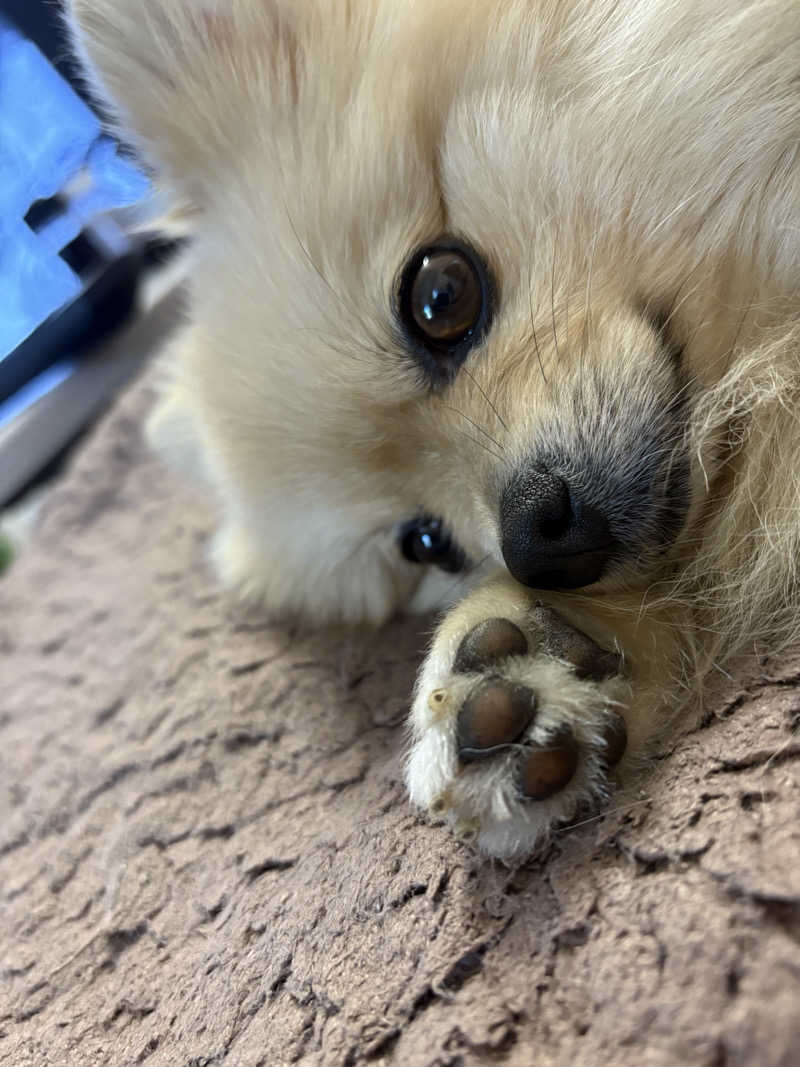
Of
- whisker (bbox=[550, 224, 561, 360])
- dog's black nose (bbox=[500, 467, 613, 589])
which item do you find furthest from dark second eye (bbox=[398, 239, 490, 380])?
dog's black nose (bbox=[500, 467, 613, 589])

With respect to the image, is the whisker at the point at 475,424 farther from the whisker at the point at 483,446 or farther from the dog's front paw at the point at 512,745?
the dog's front paw at the point at 512,745

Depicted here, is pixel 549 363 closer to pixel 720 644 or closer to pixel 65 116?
pixel 720 644

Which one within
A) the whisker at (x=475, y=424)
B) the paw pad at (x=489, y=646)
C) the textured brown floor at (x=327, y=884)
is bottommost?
the textured brown floor at (x=327, y=884)

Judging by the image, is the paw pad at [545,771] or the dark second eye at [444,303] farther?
the dark second eye at [444,303]

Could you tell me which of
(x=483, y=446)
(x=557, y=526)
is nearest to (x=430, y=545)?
(x=483, y=446)

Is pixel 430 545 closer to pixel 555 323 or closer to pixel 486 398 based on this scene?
pixel 486 398

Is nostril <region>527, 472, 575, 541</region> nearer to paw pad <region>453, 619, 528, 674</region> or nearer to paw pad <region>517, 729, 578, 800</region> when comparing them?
paw pad <region>453, 619, 528, 674</region>

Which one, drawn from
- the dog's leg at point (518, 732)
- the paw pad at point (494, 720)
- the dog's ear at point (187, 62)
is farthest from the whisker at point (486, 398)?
the dog's ear at point (187, 62)
